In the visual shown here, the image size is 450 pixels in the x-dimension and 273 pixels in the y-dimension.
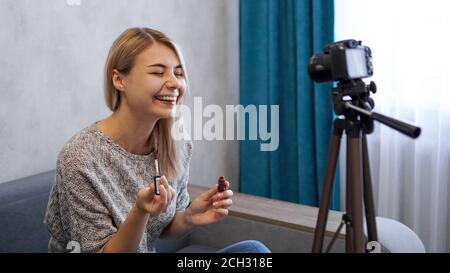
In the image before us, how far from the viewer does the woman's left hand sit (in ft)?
4.26

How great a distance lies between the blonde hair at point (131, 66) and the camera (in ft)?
4.41

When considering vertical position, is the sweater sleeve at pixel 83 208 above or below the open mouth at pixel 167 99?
below

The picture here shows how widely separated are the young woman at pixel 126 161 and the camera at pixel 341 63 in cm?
36

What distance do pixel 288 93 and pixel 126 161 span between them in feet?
4.53

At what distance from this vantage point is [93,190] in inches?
50.1

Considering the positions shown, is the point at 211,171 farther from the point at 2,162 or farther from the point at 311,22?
the point at 2,162

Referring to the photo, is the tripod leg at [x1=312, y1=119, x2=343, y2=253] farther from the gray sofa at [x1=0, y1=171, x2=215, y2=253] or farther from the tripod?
the gray sofa at [x1=0, y1=171, x2=215, y2=253]

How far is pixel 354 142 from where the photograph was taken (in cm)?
102

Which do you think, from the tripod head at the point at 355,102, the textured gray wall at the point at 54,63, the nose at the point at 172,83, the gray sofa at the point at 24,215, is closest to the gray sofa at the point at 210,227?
the gray sofa at the point at 24,215

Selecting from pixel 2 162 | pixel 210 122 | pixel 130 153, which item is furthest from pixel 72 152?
pixel 210 122

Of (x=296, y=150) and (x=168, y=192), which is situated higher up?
(x=168, y=192)

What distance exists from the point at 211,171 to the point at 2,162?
47.1 inches

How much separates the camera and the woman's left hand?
1.17 feet

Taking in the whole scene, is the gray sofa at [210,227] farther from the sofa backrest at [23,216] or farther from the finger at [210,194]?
the finger at [210,194]
